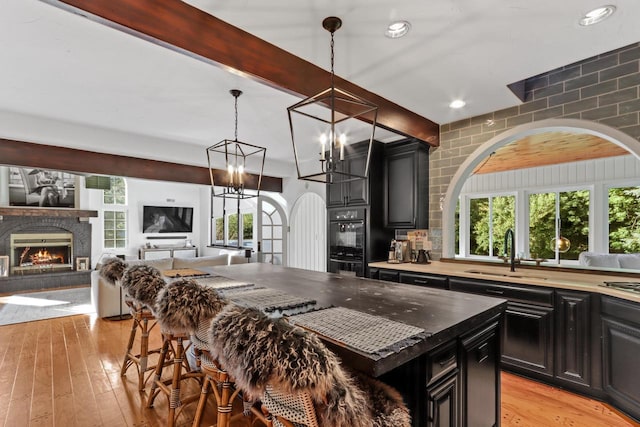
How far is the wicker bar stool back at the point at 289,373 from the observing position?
842mm

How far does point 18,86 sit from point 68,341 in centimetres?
275

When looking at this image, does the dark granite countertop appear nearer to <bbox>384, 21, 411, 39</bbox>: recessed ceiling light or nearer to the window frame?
<bbox>384, 21, 411, 39</bbox>: recessed ceiling light

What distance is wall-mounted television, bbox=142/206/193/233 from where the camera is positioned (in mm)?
8938

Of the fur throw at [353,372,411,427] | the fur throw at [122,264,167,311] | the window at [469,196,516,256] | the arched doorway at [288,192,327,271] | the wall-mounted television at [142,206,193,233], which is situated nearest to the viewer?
the fur throw at [353,372,411,427]

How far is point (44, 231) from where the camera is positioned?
24.1ft

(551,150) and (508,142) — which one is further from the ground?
(551,150)

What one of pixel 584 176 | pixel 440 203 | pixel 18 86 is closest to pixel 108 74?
pixel 18 86

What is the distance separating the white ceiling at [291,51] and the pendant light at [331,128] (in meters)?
0.24

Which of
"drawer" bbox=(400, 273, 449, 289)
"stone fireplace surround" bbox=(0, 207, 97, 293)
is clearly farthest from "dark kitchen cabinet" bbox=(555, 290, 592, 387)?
"stone fireplace surround" bbox=(0, 207, 97, 293)

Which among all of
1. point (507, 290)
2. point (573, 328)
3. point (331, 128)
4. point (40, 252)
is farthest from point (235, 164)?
point (40, 252)

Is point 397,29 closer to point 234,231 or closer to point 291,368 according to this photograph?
point 291,368

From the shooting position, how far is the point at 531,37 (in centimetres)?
201

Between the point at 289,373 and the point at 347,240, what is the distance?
3542 millimetres

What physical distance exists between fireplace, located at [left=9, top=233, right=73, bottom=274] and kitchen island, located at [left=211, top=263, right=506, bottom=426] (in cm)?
819
